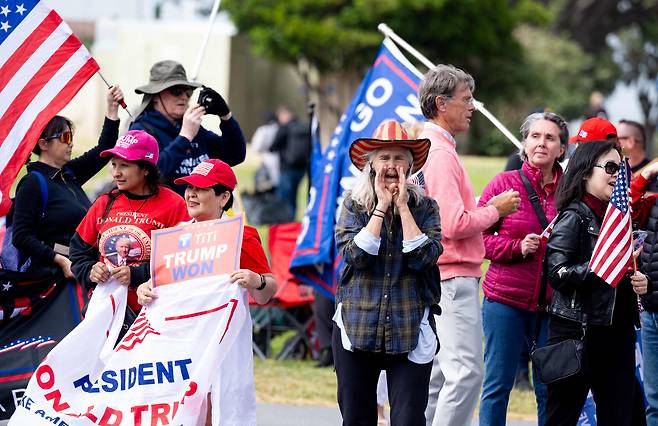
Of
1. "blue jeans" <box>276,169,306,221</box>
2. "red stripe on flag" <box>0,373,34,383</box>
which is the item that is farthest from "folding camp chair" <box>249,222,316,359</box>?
"blue jeans" <box>276,169,306,221</box>

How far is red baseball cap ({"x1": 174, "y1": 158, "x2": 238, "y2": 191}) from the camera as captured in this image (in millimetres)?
6062

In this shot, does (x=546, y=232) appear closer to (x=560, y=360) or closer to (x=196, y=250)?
(x=560, y=360)

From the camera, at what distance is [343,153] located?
890 cm

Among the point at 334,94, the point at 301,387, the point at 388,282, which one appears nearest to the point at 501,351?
the point at 388,282

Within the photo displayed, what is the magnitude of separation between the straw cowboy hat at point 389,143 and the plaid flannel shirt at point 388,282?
24cm

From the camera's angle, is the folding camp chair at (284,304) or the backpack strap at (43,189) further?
the folding camp chair at (284,304)

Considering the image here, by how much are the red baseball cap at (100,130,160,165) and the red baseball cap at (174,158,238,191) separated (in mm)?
363

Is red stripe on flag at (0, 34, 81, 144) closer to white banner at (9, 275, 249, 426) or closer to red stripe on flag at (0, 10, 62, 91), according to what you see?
red stripe on flag at (0, 10, 62, 91)

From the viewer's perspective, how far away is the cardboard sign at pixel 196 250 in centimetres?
600

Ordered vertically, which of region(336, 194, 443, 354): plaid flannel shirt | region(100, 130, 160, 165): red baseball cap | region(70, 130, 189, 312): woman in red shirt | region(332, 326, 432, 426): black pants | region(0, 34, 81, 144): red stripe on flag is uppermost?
region(0, 34, 81, 144): red stripe on flag

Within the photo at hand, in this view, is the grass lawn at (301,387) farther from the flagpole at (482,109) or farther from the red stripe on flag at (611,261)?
the red stripe on flag at (611,261)

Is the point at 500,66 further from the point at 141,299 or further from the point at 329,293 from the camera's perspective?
the point at 141,299

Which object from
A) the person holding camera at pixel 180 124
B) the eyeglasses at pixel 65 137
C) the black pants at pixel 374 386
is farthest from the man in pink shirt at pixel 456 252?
the eyeglasses at pixel 65 137

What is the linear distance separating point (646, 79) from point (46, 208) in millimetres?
56394
